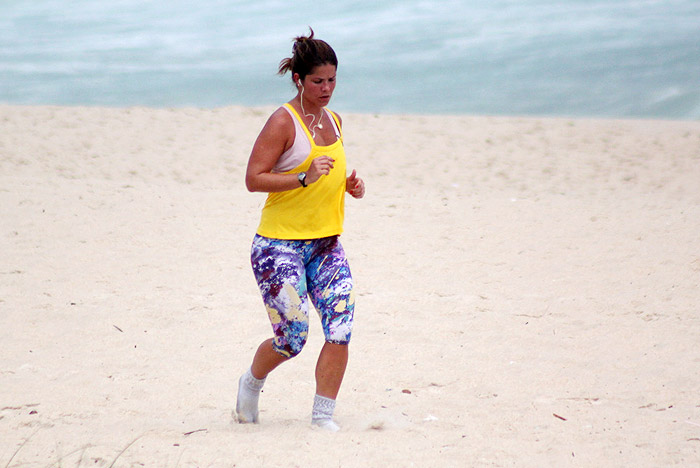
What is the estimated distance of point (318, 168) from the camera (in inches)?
132

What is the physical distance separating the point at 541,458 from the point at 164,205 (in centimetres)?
634

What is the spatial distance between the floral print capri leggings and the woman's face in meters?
0.64

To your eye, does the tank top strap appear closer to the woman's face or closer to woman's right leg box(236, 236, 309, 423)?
the woman's face

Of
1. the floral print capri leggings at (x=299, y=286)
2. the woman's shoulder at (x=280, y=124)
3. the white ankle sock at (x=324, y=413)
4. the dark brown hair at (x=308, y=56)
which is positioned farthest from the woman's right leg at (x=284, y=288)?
the dark brown hair at (x=308, y=56)

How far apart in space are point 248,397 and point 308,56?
64.4 inches

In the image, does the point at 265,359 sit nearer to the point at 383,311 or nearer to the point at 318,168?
the point at 318,168

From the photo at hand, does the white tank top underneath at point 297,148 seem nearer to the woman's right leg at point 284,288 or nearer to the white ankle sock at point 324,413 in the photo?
the woman's right leg at point 284,288

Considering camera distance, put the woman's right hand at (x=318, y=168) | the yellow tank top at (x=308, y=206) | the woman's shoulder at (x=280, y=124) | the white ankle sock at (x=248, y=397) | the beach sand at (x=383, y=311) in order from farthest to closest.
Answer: the white ankle sock at (x=248, y=397), the beach sand at (x=383, y=311), the yellow tank top at (x=308, y=206), the woman's shoulder at (x=280, y=124), the woman's right hand at (x=318, y=168)

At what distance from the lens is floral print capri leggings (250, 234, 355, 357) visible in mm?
3580

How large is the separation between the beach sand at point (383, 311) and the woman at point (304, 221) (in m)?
0.48

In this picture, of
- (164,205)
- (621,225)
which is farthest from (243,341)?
(621,225)

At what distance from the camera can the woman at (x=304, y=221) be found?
353 cm

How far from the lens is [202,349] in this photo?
17.6 ft

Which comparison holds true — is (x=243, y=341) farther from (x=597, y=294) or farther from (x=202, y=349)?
(x=597, y=294)
